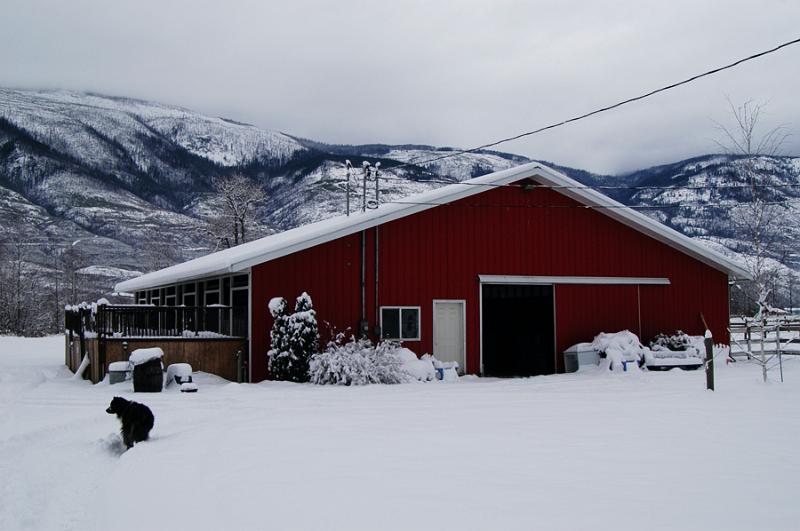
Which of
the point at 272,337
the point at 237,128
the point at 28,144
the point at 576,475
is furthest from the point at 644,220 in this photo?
the point at 237,128

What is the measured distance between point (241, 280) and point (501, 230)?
6.67 m

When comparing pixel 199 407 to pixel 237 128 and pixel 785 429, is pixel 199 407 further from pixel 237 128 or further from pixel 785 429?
pixel 237 128

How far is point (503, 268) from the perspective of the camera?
20438 mm

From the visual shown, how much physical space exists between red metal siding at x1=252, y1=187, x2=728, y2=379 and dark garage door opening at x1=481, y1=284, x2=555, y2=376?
2.29ft

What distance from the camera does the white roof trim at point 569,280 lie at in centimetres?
2033

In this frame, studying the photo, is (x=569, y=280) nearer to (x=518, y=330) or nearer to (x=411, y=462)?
(x=518, y=330)

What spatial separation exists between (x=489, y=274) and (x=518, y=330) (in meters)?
3.45

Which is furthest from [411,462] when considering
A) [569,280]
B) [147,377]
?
[569,280]

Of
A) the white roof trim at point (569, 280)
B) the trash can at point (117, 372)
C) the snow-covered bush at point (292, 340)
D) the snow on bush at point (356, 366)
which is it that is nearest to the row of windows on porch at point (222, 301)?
the snow-covered bush at point (292, 340)

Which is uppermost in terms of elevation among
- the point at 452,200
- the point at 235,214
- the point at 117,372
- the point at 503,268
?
the point at 235,214

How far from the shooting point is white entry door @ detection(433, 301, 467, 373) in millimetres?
19734

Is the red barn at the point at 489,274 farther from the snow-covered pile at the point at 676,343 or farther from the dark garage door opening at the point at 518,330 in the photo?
the snow-covered pile at the point at 676,343

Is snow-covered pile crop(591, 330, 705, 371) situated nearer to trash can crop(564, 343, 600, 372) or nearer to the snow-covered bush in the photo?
trash can crop(564, 343, 600, 372)

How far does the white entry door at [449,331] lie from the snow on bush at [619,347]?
340cm
